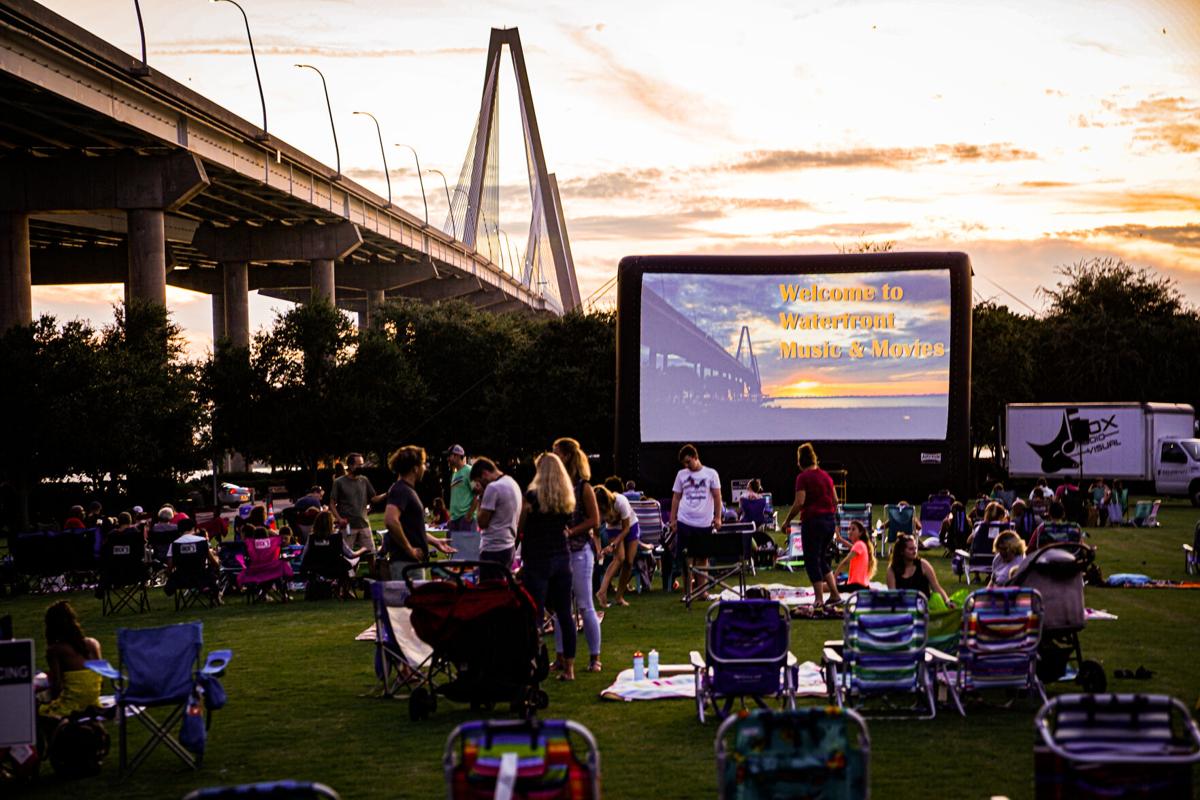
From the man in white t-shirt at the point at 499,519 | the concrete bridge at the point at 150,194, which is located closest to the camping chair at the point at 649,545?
the man in white t-shirt at the point at 499,519

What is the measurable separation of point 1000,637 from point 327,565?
11308 mm

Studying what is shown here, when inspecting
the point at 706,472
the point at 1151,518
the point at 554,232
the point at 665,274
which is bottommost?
the point at 1151,518

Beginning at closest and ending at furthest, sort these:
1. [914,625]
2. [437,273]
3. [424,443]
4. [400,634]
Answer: [914,625]
[400,634]
[424,443]
[437,273]

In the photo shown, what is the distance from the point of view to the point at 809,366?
32469 mm

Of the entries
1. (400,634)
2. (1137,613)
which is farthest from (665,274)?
(400,634)

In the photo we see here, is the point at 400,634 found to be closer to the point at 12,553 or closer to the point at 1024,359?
the point at 12,553

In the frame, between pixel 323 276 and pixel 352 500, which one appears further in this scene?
pixel 323 276

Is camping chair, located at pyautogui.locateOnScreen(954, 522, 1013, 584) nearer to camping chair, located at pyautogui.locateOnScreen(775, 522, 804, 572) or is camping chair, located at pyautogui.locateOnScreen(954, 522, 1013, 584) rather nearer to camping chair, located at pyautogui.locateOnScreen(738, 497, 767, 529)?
camping chair, located at pyautogui.locateOnScreen(775, 522, 804, 572)

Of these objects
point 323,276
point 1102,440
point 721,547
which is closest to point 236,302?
point 323,276

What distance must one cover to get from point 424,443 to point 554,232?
29954 mm

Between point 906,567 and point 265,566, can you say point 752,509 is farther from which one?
point 906,567

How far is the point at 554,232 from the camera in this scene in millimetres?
86062

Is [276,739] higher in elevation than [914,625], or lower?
lower

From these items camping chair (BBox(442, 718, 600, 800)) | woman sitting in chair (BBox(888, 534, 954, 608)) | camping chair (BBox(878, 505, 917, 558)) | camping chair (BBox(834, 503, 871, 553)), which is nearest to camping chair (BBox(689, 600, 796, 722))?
woman sitting in chair (BBox(888, 534, 954, 608))
